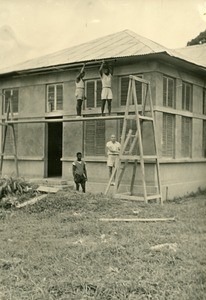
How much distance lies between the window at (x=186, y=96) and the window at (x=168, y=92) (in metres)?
0.89

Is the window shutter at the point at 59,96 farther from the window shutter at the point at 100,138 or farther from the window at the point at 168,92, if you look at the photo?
the window at the point at 168,92

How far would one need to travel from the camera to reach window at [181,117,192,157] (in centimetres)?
1544

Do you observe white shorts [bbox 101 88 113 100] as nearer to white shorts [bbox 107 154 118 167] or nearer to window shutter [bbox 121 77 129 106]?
window shutter [bbox 121 77 129 106]

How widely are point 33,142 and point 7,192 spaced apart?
4.52 m

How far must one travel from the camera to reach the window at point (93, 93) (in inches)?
570

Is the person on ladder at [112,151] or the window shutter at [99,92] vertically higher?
the window shutter at [99,92]

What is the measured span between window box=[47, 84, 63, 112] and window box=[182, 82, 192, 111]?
4.30m

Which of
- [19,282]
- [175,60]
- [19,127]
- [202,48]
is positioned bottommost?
[19,282]

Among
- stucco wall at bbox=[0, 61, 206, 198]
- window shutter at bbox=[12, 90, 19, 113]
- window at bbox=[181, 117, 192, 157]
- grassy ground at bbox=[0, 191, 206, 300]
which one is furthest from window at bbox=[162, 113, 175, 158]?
window shutter at bbox=[12, 90, 19, 113]

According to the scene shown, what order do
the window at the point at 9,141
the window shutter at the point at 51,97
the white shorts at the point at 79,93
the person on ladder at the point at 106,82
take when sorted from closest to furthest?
the person on ladder at the point at 106,82 → the white shorts at the point at 79,93 → the window shutter at the point at 51,97 → the window at the point at 9,141

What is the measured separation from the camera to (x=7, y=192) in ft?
38.8

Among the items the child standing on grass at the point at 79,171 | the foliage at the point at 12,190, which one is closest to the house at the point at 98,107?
the child standing on grass at the point at 79,171

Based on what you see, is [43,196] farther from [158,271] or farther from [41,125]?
[158,271]

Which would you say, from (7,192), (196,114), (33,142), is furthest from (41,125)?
(196,114)
